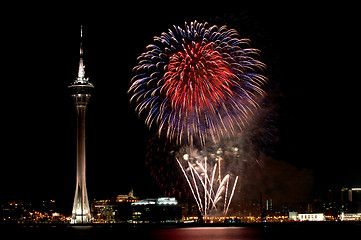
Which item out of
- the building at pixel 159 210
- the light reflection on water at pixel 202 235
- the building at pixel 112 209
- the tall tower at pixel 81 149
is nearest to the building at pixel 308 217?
the building at pixel 159 210

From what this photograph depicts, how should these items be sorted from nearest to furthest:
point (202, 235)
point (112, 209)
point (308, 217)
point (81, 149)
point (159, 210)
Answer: point (202, 235) → point (81, 149) → point (159, 210) → point (308, 217) → point (112, 209)

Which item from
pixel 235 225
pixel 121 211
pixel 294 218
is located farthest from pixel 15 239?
pixel 294 218

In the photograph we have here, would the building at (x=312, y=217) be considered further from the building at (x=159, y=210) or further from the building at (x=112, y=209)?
the building at (x=112, y=209)

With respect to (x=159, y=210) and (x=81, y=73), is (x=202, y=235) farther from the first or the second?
(x=159, y=210)

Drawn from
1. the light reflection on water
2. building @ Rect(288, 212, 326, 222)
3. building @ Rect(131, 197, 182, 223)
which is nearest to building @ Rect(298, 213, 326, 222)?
building @ Rect(288, 212, 326, 222)

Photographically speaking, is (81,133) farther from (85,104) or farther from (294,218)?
(294,218)

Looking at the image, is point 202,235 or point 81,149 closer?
point 202,235

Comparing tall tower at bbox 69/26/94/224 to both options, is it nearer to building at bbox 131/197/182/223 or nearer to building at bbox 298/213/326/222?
building at bbox 131/197/182/223

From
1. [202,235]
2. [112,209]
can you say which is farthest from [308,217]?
[202,235]
